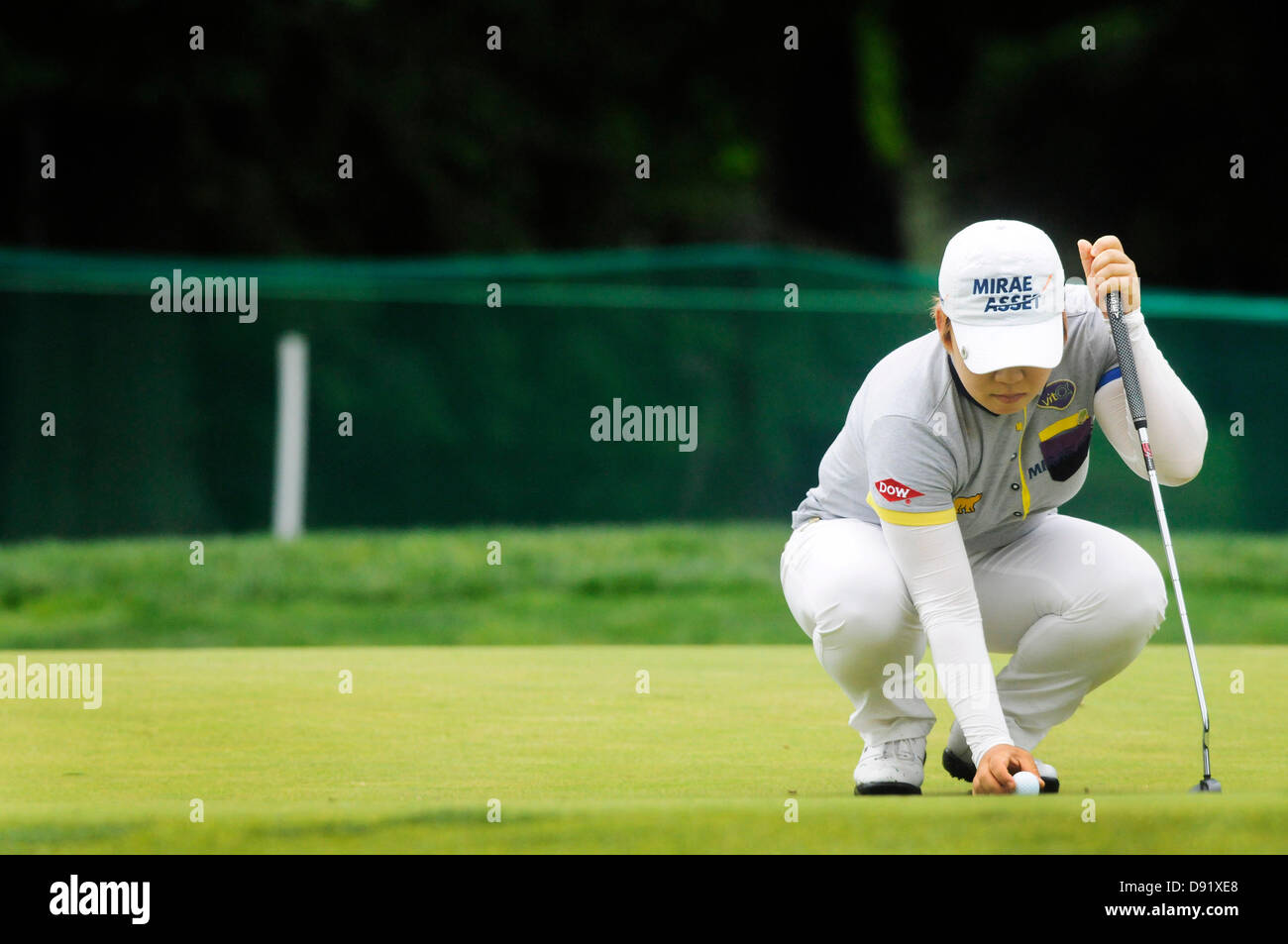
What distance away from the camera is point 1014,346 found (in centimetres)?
380

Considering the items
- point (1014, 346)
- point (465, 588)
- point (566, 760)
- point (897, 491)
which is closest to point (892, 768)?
point (897, 491)

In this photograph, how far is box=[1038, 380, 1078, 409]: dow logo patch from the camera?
165 inches

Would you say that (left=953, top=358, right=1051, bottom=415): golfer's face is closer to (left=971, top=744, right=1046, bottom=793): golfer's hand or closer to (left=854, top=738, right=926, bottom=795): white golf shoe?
(left=971, top=744, right=1046, bottom=793): golfer's hand

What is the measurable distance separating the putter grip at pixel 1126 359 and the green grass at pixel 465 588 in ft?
19.2

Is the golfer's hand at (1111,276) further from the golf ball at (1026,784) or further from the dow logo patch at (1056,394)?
the golf ball at (1026,784)

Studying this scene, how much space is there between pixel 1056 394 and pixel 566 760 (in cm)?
156

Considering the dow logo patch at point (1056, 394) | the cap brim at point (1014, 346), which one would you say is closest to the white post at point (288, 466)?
the dow logo patch at point (1056, 394)

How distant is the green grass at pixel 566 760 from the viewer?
121 inches

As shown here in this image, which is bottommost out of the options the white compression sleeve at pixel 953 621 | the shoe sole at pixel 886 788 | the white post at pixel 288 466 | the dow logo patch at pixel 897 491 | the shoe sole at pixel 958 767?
the shoe sole at pixel 886 788

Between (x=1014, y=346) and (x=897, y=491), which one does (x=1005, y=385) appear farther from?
(x=897, y=491)

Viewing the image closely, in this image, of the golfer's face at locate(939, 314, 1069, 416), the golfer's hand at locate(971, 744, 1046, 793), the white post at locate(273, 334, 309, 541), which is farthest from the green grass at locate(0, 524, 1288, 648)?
the golfer's hand at locate(971, 744, 1046, 793)

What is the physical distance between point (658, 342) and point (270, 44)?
799 centimetres

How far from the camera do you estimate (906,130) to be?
2250 cm

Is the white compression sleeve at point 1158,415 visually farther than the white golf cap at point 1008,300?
Yes
